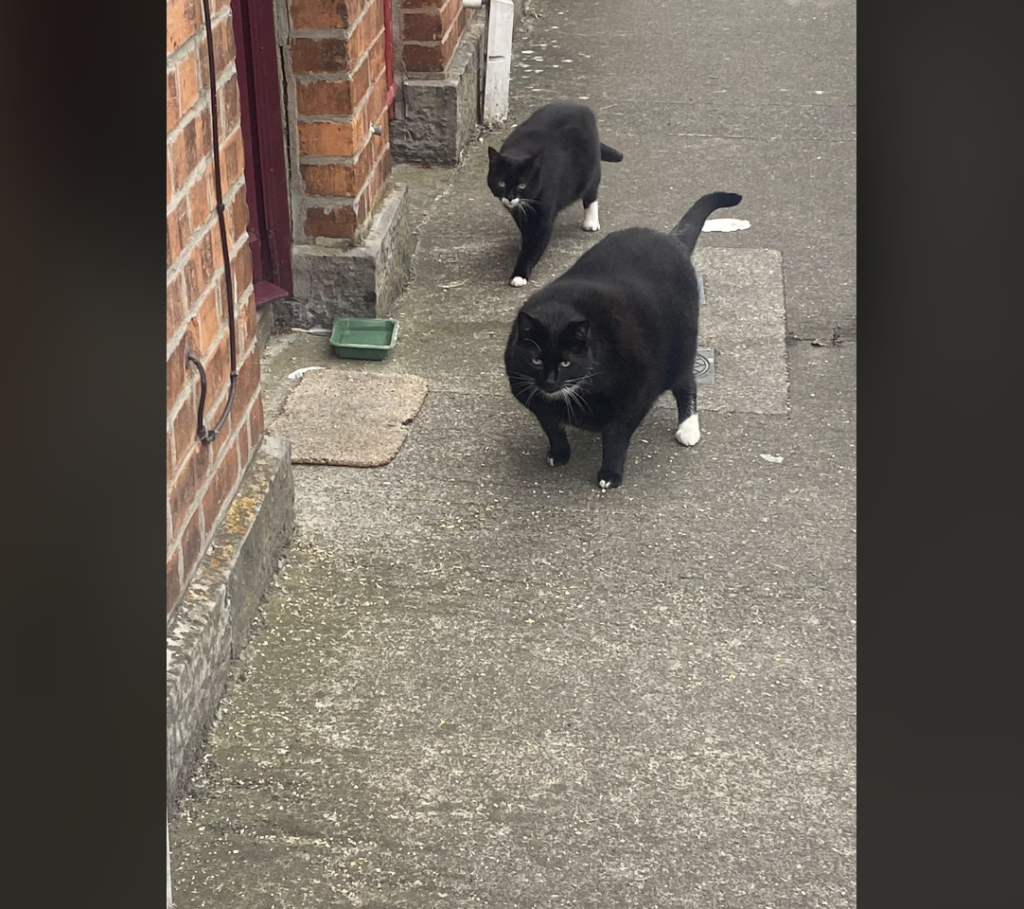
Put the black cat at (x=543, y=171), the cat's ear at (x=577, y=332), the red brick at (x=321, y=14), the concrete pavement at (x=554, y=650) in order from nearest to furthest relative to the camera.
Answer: the concrete pavement at (x=554, y=650) → the cat's ear at (x=577, y=332) → the red brick at (x=321, y=14) → the black cat at (x=543, y=171)

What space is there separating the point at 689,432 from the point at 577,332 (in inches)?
27.3

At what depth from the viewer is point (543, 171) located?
215 inches

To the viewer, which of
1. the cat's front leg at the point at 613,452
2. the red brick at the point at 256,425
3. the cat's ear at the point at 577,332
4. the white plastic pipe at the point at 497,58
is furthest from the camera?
the white plastic pipe at the point at 497,58

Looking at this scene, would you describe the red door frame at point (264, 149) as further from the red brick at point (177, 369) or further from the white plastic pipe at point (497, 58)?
the white plastic pipe at point (497, 58)

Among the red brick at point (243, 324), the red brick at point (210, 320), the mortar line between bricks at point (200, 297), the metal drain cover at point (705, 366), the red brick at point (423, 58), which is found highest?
the mortar line between bricks at point (200, 297)

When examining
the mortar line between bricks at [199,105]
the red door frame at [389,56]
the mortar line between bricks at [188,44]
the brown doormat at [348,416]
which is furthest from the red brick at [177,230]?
the red door frame at [389,56]

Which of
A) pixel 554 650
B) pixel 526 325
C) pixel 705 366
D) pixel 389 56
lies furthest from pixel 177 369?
pixel 389 56

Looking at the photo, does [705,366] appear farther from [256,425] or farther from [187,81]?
[187,81]

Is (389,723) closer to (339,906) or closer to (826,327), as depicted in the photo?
(339,906)

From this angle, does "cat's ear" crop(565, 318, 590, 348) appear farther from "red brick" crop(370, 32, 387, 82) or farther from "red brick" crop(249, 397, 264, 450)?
"red brick" crop(370, 32, 387, 82)

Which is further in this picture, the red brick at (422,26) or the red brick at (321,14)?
the red brick at (422,26)

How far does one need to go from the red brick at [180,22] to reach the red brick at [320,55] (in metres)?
1.84

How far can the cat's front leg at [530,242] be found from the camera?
5457 mm

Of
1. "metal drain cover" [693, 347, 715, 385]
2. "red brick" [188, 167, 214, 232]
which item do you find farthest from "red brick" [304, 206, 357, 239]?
"red brick" [188, 167, 214, 232]
